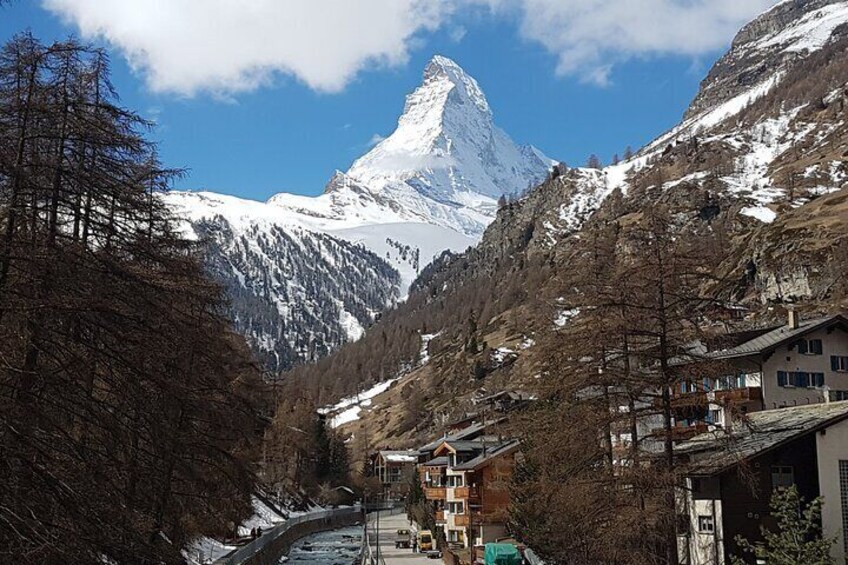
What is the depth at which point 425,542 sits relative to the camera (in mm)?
74750

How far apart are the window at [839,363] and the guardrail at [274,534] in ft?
116

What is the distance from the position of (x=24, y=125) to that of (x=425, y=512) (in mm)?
75349

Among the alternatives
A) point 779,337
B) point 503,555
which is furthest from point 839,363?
point 503,555

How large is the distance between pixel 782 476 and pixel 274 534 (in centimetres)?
4758

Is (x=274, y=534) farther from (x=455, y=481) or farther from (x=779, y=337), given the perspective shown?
(x=779, y=337)

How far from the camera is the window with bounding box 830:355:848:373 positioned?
49.8m

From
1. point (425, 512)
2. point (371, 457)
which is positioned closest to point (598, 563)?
point (425, 512)

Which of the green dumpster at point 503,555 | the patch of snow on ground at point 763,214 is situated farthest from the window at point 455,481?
the patch of snow on ground at point 763,214

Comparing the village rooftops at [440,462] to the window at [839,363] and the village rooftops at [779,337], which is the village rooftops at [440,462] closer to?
the village rooftops at [779,337]

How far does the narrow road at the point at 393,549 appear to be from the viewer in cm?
6611

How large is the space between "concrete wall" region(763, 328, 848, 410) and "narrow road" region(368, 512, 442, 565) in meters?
28.8

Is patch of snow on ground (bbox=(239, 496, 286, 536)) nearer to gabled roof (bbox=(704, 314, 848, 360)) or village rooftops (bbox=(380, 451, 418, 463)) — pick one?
gabled roof (bbox=(704, 314, 848, 360))

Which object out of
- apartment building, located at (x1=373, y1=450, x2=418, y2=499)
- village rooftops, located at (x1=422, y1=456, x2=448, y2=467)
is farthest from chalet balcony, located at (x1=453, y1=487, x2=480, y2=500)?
apartment building, located at (x1=373, y1=450, x2=418, y2=499)

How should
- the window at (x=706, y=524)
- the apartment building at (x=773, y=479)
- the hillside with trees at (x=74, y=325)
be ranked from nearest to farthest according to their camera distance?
the hillside with trees at (x=74, y=325)
the apartment building at (x=773, y=479)
the window at (x=706, y=524)
